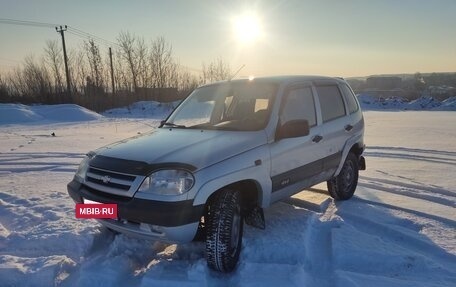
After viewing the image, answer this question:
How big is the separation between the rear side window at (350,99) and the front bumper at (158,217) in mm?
3427

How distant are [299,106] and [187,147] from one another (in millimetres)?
1690

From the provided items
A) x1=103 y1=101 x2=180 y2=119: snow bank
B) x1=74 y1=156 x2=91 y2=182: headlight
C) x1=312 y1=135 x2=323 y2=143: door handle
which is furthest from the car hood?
x1=103 y1=101 x2=180 y2=119: snow bank

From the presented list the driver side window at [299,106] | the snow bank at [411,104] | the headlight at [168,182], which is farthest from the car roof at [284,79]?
the snow bank at [411,104]

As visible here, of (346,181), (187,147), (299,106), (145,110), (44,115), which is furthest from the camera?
(145,110)

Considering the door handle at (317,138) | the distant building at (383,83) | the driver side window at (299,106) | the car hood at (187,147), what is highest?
the distant building at (383,83)

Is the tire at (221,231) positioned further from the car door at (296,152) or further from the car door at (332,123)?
the car door at (332,123)

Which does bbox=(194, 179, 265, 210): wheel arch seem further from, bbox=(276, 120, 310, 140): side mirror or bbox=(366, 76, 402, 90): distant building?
bbox=(366, 76, 402, 90): distant building

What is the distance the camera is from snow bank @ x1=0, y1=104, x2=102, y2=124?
71.0 feet

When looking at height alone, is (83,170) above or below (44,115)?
below

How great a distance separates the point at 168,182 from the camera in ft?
10.6

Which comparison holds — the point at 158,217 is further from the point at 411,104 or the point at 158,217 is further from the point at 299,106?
the point at 411,104

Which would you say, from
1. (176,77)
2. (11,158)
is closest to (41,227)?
(11,158)

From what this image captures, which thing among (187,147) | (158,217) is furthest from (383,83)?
(158,217)

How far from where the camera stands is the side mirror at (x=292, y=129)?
4.01 meters
